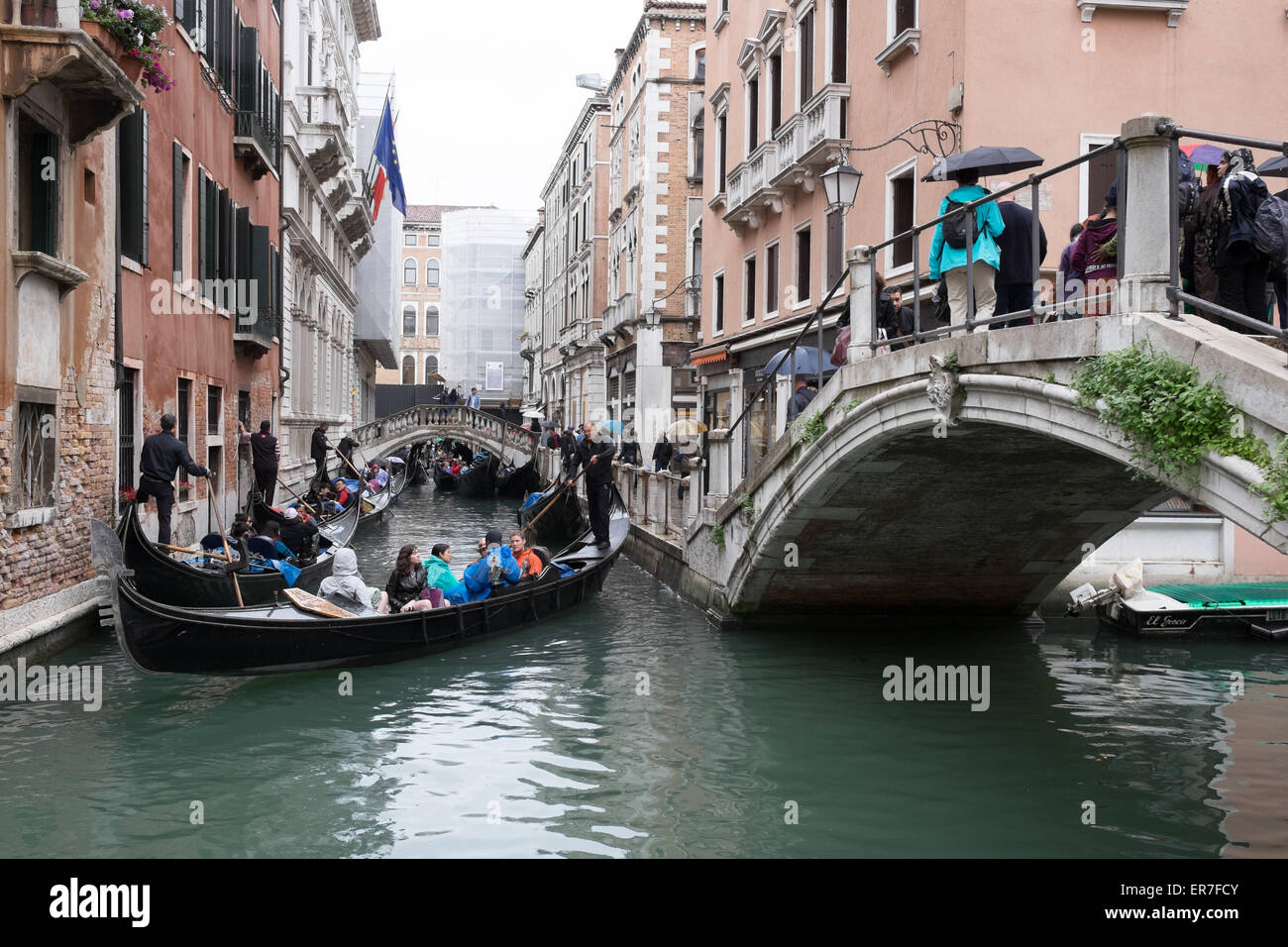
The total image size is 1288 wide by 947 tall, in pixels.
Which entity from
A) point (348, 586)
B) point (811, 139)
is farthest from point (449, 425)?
point (348, 586)

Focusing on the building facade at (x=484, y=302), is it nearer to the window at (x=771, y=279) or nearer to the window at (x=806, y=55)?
the window at (x=771, y=279)

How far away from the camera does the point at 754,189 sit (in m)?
14.9

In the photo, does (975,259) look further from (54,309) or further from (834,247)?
(834,247)

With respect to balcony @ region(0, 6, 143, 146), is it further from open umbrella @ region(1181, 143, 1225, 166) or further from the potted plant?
open umbrella @ region(1181, 143, 1225, 166)

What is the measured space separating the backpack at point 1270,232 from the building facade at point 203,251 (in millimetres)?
7595

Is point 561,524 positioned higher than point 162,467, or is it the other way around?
point 162,467

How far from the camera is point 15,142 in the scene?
713 centimetres

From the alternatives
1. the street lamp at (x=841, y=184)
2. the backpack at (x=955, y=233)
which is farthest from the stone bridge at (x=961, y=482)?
the street lamp at (x=841, y=184)

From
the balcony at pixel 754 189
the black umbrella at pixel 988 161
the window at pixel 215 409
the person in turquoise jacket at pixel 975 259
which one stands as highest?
the balcony at pixel 754 189

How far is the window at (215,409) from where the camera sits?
1257 cm

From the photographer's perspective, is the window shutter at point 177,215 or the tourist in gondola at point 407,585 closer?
the tourist in gondola at point 407,585

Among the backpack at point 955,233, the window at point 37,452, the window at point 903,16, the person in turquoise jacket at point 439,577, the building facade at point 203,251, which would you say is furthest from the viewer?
the window at point 903,16

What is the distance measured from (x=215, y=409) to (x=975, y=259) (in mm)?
8988
